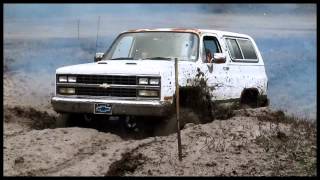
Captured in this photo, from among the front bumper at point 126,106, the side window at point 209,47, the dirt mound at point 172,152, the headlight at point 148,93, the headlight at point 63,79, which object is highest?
the side window at point 209,47

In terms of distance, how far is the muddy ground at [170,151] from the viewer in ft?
25.0

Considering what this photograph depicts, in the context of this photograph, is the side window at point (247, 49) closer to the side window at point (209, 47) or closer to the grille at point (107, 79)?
the side window at point (209, 47)

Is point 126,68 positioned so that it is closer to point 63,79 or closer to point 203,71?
point 63,79

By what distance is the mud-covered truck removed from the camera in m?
9.32

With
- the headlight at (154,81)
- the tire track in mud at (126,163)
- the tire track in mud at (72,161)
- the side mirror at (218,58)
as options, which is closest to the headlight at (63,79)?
the headlight at (154,81)

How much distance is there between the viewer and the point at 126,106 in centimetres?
930

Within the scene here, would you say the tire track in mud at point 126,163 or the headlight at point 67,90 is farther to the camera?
the headlight at point 67,90

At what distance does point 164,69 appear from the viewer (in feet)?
30.7

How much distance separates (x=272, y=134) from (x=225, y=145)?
1.03 metres

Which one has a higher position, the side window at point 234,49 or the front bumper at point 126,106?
the side window at point 234,49

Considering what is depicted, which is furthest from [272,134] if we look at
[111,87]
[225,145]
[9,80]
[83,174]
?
[9,80]

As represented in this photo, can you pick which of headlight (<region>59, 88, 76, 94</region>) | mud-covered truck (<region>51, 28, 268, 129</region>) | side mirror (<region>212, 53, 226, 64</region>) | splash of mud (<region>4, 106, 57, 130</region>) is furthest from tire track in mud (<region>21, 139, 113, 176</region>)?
side mirror (<region>212, 53, 226, 64</region>)

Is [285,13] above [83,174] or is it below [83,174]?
above

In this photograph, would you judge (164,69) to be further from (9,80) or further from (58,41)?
(58,41)
